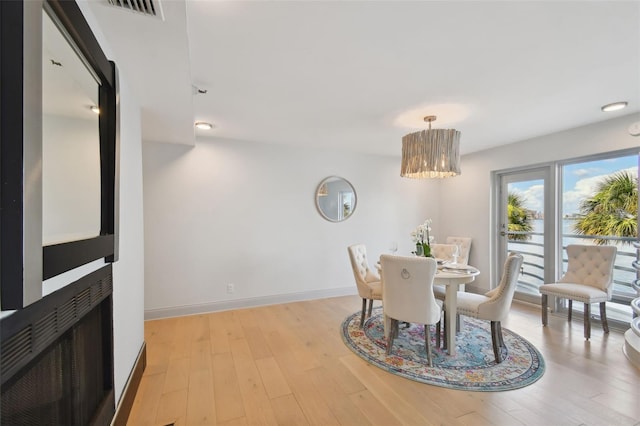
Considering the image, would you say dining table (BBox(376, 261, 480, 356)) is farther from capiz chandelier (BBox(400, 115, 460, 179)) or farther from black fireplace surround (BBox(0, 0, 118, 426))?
black fireplace surround (BBox(0, 0, 118, 426))

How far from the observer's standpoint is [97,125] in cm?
134

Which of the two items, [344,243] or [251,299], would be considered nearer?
[251,299]

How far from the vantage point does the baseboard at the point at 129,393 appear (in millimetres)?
1681

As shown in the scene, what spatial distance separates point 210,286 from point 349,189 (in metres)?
2.63

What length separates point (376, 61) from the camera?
6.58ft

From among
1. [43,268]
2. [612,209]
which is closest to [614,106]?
[612,209]

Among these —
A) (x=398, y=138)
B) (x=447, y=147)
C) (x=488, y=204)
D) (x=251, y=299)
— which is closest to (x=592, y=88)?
(x=447, y=147)

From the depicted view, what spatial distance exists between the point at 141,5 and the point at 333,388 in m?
2.60

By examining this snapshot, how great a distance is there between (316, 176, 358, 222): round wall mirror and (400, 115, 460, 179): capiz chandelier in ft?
6.23

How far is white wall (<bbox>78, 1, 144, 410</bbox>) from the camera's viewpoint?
5.65ft

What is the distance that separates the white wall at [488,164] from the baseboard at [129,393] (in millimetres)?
4780

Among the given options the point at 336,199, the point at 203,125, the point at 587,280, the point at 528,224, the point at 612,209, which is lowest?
the point at 587,280

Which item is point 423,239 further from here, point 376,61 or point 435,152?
point 376,61

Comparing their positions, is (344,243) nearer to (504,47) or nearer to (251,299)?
(251,299)
